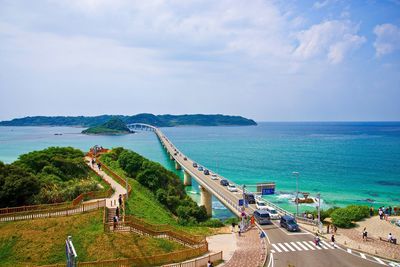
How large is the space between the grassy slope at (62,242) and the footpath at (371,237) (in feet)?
45.9

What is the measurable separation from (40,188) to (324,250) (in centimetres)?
Result: 2451

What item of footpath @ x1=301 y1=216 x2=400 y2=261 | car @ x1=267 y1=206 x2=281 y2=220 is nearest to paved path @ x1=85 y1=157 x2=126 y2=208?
car @ x1=267 y1=206 x2=281 y2=220

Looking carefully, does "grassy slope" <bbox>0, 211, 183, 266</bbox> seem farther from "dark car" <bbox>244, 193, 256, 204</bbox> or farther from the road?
"dark car" <bbox>244, 193, 256, 204</bbox>

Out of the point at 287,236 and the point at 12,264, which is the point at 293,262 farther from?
the point at 12,264

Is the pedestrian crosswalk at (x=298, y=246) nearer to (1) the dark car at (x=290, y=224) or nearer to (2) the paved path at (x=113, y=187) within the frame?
A: (1) the dark car at (x=290, y=224)

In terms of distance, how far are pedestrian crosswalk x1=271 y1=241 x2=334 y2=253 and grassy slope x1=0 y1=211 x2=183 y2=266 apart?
25.4ft

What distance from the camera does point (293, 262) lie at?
23562 mm

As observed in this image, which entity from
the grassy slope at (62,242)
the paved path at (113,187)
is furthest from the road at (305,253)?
the paved path at (113,187)

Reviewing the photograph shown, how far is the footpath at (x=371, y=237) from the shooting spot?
85.4 feet

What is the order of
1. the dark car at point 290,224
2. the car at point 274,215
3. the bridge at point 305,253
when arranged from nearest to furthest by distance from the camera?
the bridge at point 305,253 < the dark car at point 290,224 < the car at point 274,215

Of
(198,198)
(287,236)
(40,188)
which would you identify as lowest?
(198,198)

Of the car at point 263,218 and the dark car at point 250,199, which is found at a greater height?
the car at point 263,218

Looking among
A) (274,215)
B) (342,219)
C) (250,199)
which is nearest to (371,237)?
(342,219)

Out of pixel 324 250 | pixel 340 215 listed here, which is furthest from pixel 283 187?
pixel 324 250
